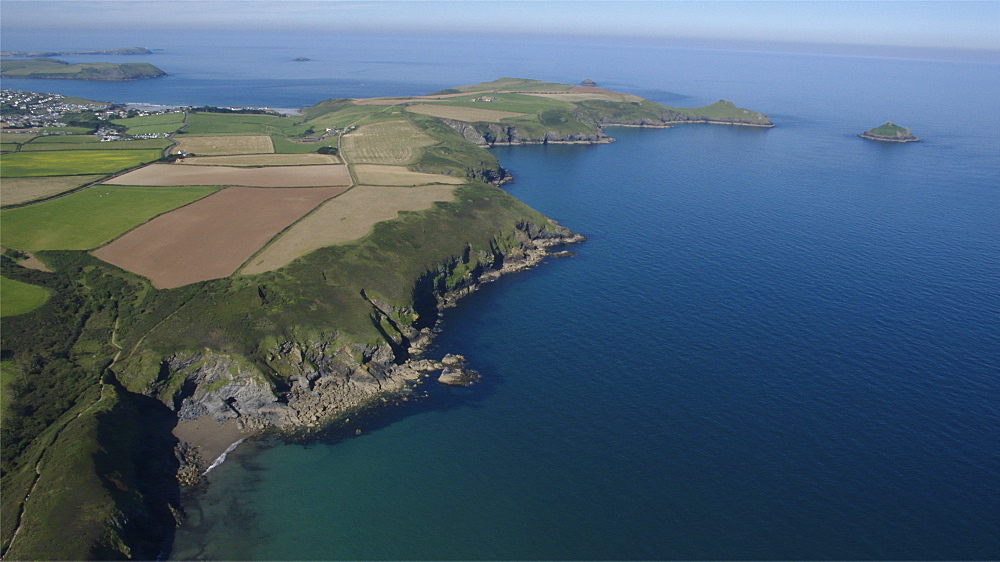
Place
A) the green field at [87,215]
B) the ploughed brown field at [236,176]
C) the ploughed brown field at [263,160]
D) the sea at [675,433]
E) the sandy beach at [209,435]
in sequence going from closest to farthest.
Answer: the sea at [675,433]
the sandy beach at [209,435]
the green field at [87,215]
the ploughed brown field at [236,176]
the ploughed brown field at [263,160]

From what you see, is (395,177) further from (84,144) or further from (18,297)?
(84,144)

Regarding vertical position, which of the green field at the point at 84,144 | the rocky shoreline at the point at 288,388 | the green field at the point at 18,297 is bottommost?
the rocky shoreline at the point at 288,388

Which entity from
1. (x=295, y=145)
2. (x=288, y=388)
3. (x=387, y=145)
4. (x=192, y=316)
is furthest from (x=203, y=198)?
(x=387, y=145)

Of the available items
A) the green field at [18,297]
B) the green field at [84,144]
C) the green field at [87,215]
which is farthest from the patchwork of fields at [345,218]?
the green field at [84,144]

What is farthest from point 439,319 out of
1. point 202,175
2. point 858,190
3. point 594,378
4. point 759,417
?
point 858,190

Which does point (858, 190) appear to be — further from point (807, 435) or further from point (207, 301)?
point (207, 301)

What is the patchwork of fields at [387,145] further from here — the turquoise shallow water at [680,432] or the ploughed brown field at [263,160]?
the turquoise shallow water at [680,432]

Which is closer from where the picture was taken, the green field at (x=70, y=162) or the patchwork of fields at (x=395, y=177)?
the green field at (x=70, y=162)
